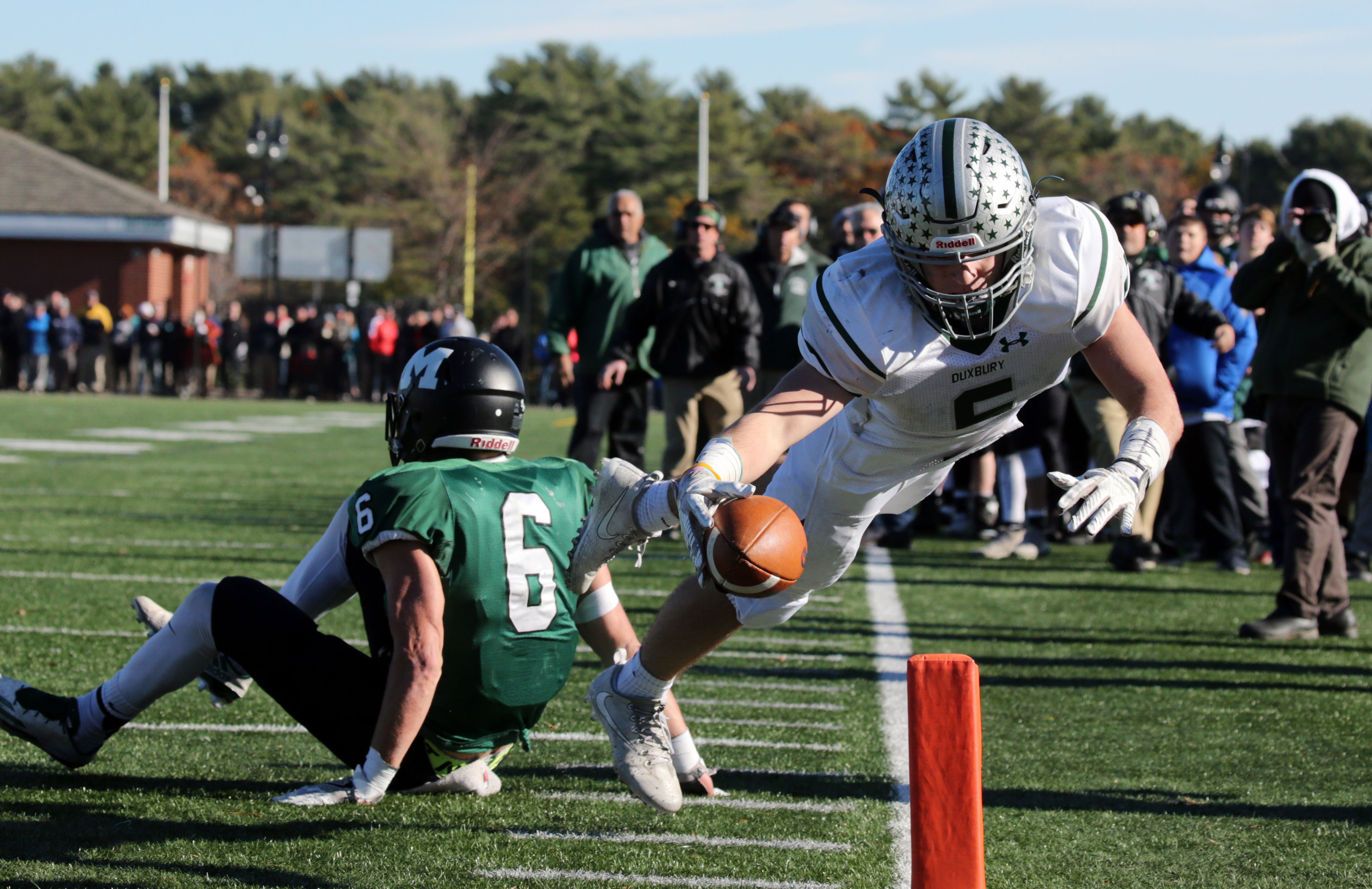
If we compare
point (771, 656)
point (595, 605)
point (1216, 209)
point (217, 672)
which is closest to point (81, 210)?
point (1216, 209)

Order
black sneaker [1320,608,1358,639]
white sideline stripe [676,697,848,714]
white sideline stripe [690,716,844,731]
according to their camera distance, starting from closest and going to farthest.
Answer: white sideline stripe [690,716,844,731] < white sideline stripe [676,697,848,714] < black sneaker [1320,608,1358,639]

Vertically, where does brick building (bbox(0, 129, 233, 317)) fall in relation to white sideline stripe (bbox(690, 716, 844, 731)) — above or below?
above

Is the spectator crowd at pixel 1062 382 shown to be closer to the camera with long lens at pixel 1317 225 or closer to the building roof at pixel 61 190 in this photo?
the camera with long lens at pixel 1317 225

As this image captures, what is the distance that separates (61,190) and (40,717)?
36313mm

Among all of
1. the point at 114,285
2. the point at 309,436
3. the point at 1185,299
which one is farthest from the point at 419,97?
the point at 1185,299

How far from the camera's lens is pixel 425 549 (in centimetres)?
312

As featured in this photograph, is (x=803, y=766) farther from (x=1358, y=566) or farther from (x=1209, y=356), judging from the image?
(x=1358, y=566)

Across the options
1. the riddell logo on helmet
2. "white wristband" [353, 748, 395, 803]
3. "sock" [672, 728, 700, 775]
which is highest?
the riddell logo on helmet

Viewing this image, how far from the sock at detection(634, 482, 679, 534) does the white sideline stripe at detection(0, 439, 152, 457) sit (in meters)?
11.4

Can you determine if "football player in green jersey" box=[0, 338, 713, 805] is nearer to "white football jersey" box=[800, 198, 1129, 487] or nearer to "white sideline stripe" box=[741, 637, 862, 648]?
"white football jersey" box=[800, 198, 1129, 487]

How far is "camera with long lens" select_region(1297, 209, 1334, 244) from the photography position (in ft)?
18.2

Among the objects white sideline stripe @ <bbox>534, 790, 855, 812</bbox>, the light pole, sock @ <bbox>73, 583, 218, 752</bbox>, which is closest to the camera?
sock @ <bbox>73, 583, 218, 752</bbox>

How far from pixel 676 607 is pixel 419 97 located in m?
53.5

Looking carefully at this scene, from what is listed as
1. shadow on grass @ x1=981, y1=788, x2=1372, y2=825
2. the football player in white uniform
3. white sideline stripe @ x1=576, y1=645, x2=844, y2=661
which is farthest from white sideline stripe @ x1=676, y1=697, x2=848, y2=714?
the football player in white uniform
